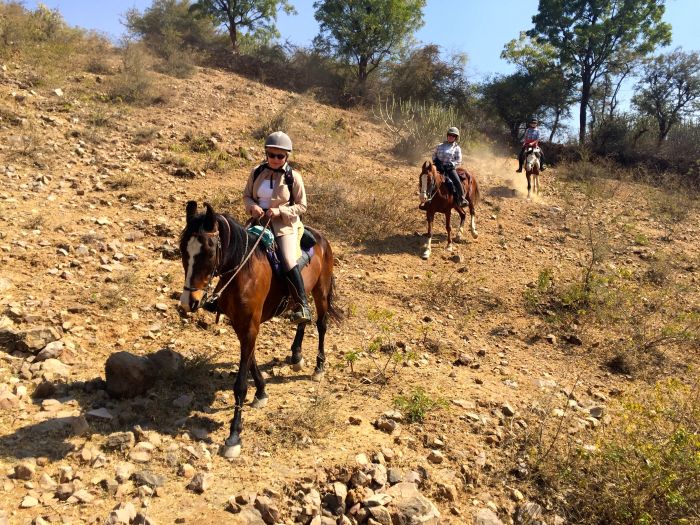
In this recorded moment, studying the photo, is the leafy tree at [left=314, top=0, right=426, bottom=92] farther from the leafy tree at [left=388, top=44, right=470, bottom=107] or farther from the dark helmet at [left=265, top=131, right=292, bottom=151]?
the dark helmet at [left=265, top=131, right=292, bottom=151]

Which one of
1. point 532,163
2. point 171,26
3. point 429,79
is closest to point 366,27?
point 429,79

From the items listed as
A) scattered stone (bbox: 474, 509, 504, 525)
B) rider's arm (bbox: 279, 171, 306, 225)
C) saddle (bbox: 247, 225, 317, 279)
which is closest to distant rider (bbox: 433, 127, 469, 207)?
saddle (bbox: 247, 225, 317, 279)

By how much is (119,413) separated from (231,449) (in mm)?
1176

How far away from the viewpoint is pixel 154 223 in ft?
26.7

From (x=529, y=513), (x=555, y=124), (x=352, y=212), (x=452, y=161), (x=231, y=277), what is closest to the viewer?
(x=529, y=513)

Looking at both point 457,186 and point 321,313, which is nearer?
point 321,313

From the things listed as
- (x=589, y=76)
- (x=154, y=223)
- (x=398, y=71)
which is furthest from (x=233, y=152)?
(x=589, y=76)

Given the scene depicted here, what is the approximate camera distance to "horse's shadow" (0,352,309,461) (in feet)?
12.1

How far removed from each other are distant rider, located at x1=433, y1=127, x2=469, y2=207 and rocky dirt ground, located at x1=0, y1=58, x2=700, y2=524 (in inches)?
47.5

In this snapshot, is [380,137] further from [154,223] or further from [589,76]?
[589,76]

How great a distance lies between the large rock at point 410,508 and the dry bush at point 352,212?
254 inches

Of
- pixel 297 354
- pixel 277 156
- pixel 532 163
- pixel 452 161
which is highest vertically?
pixel 532 163

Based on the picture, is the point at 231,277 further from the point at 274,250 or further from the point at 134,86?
the point at 134,86

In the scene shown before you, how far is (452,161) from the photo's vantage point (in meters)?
10.7
